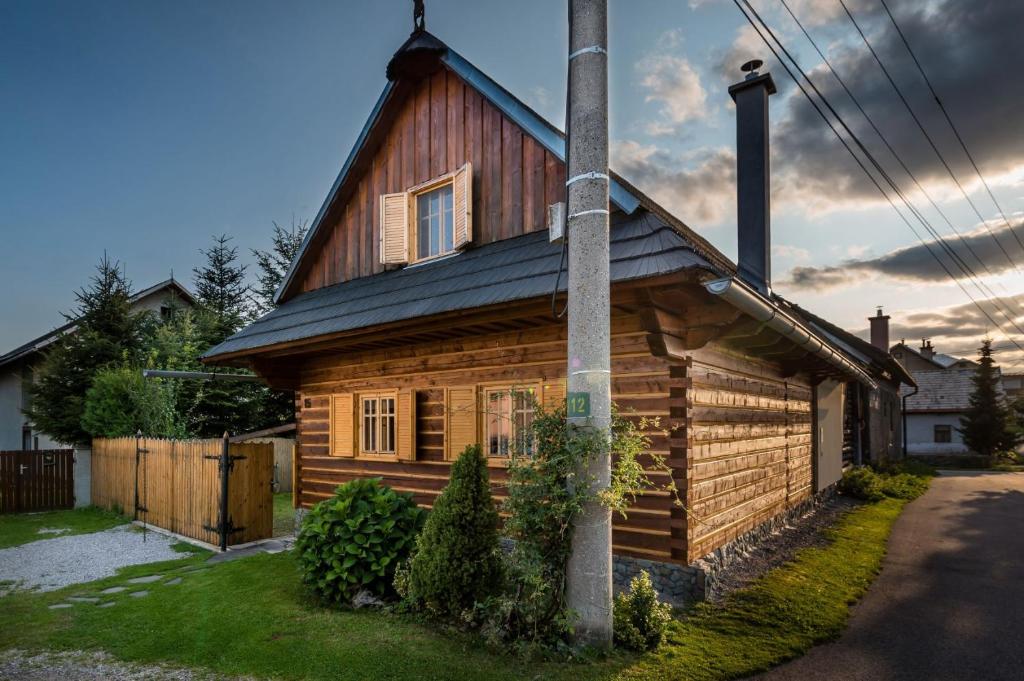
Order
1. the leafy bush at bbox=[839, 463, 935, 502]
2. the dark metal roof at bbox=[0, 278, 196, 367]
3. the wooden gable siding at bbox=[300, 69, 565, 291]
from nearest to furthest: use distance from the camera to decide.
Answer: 1. the wooden gable siding at bbox=[300, 69, 565, 291]
2. the leafy bush at bbox=[839, 463, 935, 502]
3. the dark metal roof at bbox=[0, 278, 196, 367]

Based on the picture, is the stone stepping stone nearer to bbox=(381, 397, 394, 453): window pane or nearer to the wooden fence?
the wooden fence

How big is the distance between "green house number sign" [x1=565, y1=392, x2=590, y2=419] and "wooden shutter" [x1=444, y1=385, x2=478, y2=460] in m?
3.44

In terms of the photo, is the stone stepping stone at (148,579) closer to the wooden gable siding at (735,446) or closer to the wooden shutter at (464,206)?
the wooden shutter at (464,206)

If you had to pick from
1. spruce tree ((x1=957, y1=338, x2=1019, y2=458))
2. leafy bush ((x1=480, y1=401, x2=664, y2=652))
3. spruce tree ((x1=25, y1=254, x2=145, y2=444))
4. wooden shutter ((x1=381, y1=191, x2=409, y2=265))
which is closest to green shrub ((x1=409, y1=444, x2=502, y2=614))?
leafy bush ((x1=480, y1=401, x2=664, y2=652))

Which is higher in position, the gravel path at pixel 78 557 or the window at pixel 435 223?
the window at pixel 435 223

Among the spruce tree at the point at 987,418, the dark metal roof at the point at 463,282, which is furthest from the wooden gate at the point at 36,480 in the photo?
the spruce tree at the point at 987,418

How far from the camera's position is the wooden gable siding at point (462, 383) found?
21.4ft

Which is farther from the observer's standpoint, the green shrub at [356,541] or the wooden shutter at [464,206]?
the wooden shutter at [464,206]

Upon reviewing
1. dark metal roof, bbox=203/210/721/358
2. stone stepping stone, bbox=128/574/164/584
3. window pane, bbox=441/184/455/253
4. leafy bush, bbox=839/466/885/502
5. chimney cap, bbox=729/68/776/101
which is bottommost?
leafy bush, bbox=839/466/885/502

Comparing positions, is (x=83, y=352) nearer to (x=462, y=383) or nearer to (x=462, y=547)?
(x=462, y=383)

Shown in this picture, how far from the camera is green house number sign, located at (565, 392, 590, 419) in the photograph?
4625 mm

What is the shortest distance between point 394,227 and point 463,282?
9.12ft

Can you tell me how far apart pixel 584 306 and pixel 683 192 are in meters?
8.58

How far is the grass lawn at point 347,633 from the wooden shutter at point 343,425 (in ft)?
8.00
